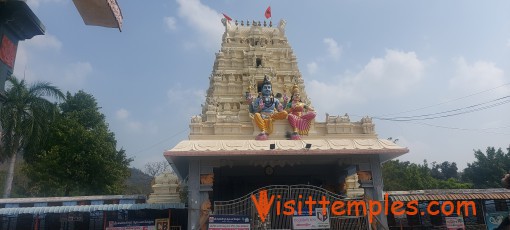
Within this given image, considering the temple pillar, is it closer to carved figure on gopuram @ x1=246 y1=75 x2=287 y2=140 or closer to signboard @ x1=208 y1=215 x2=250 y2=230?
carved figure on gopuram @ x1=246 y1=75 x2=287 y2=140

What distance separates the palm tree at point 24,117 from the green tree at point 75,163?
2735mm

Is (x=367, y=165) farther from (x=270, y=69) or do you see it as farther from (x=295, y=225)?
(x=270, y=69)

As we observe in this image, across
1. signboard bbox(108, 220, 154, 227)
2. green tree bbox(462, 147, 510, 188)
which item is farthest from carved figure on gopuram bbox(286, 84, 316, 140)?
green tree bbox(462, 147, 510, 188)

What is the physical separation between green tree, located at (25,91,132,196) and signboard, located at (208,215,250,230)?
18.0 m

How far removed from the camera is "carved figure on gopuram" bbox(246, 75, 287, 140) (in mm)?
15086

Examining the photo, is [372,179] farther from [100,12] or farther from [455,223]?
[100,12]

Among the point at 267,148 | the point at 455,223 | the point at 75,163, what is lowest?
the point at 455,223

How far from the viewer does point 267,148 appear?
13812 millimetres

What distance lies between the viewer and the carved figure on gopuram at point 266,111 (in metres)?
15.1

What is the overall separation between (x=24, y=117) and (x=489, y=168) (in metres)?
44.4

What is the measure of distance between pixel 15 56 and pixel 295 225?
988 cm

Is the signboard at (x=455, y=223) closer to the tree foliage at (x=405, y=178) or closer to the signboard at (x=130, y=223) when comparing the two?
the signboard at (x=130, y=223)
